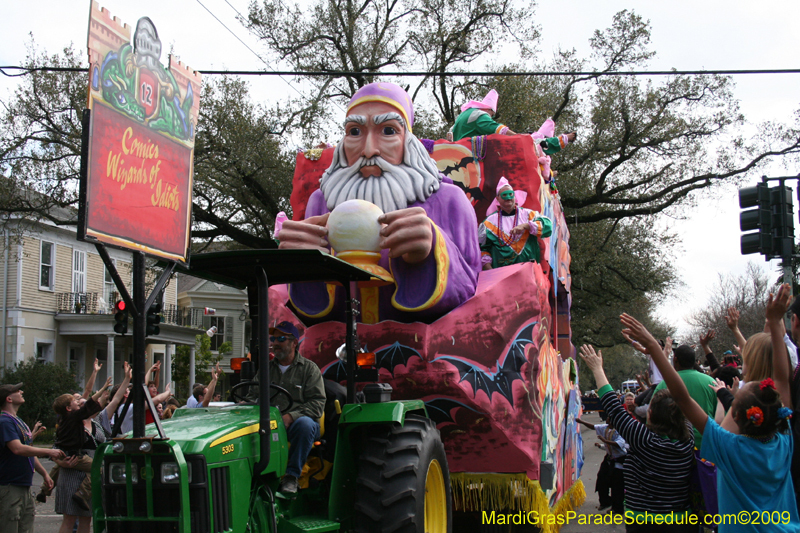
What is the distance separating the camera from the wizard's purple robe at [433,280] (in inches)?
255

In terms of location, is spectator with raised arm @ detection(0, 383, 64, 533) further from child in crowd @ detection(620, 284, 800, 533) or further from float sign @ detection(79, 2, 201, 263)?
child in crowd @ detection(620, 284, 800, 533)

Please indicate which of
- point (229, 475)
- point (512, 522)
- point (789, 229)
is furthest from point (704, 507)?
point (789, 229)

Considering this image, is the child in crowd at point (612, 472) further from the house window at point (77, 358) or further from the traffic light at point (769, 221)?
the house window at point (77, 358)

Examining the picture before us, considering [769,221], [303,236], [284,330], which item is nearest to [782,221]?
[769,221]

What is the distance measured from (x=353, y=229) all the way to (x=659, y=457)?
3.07 meters

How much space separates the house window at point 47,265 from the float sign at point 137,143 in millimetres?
24816

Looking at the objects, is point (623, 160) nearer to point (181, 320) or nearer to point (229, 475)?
point (229, 475)

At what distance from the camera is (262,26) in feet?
66.8

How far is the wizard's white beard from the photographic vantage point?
7023 millimetres

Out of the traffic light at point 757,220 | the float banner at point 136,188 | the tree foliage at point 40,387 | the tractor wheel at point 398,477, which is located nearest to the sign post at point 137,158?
the float banner at point 136,188

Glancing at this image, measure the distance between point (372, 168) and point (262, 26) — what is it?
1474cm

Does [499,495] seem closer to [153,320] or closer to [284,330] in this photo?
[284,330]

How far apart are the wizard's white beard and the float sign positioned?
265cm

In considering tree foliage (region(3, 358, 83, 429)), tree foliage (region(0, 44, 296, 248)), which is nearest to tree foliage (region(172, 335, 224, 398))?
tree foliage (region(3, 358, 83, 429))
